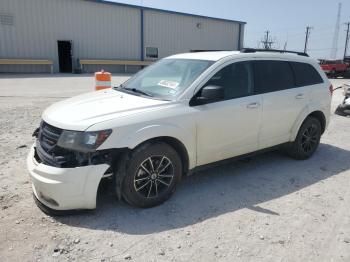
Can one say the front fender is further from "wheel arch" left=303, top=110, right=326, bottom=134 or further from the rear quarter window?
"wheel arch" left=303, top=110, right=326, bottom=134

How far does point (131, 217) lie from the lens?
3.64m

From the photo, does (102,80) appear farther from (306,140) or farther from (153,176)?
(306,140)

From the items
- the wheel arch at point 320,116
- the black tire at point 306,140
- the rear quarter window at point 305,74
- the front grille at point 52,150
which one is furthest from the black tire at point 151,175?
the wheel arch at point 320,116

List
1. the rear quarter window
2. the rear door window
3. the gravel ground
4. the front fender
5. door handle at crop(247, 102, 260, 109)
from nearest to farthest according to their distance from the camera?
A: the gravel ground → the front fender → door handle at crop(247, 102, 260, 109) → the rear door window → the rear quarter window

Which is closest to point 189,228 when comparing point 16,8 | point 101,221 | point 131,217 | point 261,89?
point 131,217

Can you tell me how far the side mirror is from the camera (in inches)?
154

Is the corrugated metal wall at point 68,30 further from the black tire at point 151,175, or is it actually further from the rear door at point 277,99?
the black tire at point 151,175

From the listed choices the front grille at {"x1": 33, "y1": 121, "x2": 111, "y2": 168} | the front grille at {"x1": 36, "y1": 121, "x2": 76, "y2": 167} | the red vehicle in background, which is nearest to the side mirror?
the front grille at {"x1": 33, "y1": 121, "x2": 111, "y2": 168}

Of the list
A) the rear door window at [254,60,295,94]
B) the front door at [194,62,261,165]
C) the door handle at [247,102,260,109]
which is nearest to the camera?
the front door at [194,62,261,165]

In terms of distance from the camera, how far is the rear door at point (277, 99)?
478 centimetres

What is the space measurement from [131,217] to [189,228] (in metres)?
0.66

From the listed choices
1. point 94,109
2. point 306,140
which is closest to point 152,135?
point 94,109

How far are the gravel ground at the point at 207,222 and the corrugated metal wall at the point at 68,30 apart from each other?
19.2 m

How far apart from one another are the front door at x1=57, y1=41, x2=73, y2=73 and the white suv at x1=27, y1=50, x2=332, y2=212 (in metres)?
21.2
